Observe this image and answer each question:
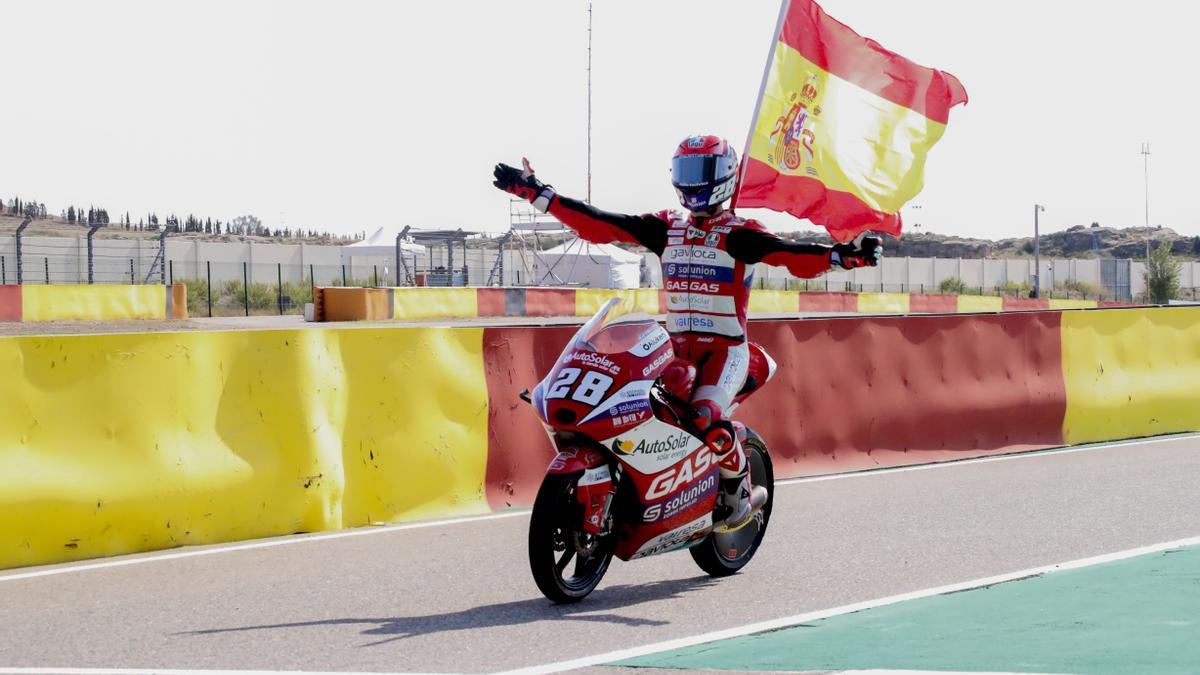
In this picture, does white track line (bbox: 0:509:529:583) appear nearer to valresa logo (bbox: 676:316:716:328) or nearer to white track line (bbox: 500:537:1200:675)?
valresa logo (bbox: 676:316:716:328)

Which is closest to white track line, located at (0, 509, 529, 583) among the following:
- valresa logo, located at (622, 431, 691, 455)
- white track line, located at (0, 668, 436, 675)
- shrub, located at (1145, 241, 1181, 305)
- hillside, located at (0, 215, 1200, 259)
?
white track line, located at (0, 668, 436, 675)

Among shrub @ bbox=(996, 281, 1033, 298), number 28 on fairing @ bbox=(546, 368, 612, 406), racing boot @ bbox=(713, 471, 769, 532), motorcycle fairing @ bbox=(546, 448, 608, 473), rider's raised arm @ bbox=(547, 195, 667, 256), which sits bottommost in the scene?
racing boot @ bbox=(713, 471, 769, 532)

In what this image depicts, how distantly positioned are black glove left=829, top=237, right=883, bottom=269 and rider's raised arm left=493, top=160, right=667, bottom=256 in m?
1.08

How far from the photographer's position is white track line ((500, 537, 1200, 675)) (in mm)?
5449

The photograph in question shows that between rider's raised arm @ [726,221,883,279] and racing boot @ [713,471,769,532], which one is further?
racing boot @ [713,471,769,532]

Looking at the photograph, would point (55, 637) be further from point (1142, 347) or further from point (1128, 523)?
point (1142, 347)

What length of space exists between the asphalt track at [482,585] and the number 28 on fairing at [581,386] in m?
0.95

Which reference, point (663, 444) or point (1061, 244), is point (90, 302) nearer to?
point (663, 444)

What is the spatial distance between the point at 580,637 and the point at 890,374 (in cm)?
732

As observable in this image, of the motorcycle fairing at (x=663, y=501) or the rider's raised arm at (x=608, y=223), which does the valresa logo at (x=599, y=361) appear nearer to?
the motorcycle fairing at (x=663, y=501)

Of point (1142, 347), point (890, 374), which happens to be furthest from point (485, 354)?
point (1142, 347)

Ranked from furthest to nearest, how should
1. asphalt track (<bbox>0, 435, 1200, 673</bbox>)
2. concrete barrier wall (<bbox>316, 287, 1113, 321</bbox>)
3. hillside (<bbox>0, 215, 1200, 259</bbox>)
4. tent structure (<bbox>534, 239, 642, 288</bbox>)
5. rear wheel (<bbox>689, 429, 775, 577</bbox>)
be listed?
hillside (<bbox>0, 215, 1200, 259</bbox>)
tent structure (<bbox>534, 239, 642, 288</bbox>)
concrete barrier wall (<bbox>316, 287, 1113, 321</bbox>)
rear wheel (<bbox>689, 429, 775, 577</bbox>)
asphalt track (<bbox>0, 435, 1200, 673</bbox>)

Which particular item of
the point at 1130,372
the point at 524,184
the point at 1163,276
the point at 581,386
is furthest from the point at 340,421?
the point at 1163,276

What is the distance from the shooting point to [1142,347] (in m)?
14.8
